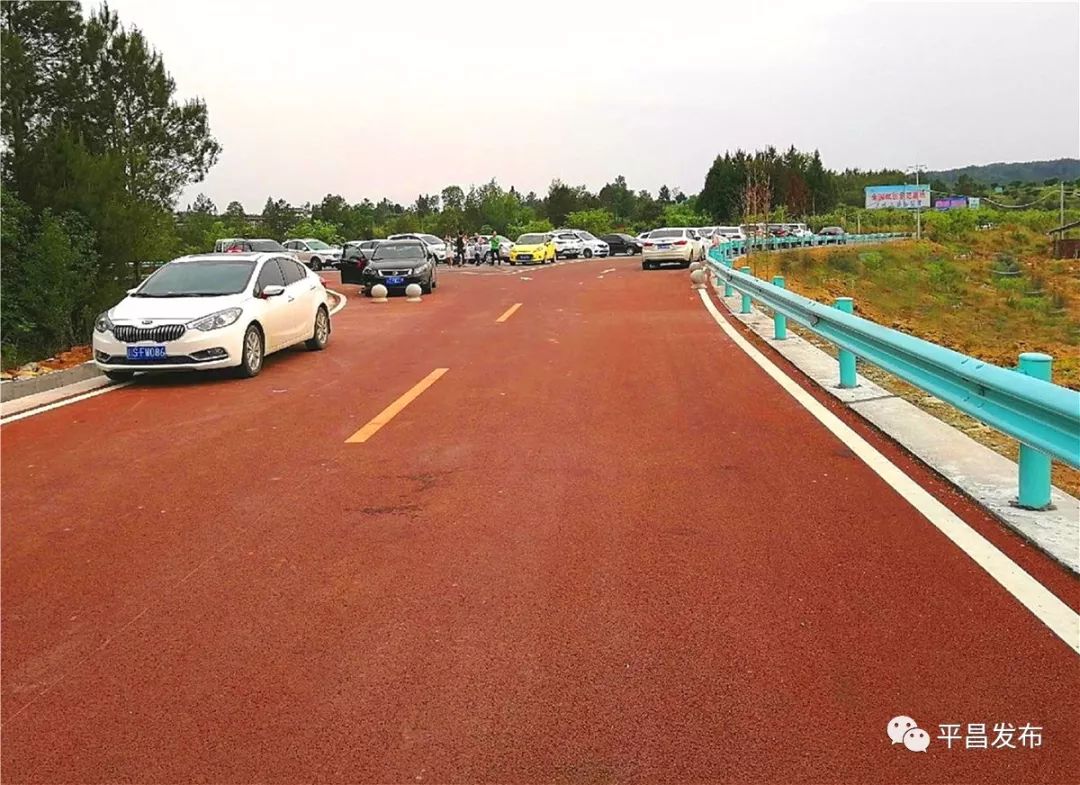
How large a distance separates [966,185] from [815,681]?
466ft

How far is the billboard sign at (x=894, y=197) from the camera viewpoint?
82375 millimetres

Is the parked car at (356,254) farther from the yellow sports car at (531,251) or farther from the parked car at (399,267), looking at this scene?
the yellow sports car at (531,251)

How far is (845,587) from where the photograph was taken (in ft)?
14.9

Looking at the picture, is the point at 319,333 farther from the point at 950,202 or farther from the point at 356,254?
the point at 950,202

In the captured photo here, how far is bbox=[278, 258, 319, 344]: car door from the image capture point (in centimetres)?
1323

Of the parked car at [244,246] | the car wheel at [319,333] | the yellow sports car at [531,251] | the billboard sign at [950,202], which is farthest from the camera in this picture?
the billboard sign at [950,202]

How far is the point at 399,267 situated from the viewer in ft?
85.3

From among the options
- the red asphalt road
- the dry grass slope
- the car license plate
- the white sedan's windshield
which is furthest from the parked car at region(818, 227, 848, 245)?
the red asphalt road

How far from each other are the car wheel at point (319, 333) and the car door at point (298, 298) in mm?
171

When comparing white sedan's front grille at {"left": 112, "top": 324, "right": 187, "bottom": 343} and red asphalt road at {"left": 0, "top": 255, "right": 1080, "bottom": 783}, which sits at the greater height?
white sedan's front grille at {"left": 112, "top": 324, "right": 187, "bottom": 343}

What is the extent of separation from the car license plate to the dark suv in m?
14.8

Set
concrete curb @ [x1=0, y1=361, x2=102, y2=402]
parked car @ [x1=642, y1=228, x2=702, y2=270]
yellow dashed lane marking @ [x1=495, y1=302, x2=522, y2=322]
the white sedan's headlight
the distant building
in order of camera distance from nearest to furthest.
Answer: concrete curb @ [x1=0, y1=361, x2=102, y2=402] < the white sedan's headlight < yellow dashed lane marking @ [x1=495, y1=302, x2=522, y2=322] < parked car @ [x1=642, y1=228, x2=702, y2=270] < the distant building

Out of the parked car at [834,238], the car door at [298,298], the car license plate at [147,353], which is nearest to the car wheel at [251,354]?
the car license plate at [147,353]

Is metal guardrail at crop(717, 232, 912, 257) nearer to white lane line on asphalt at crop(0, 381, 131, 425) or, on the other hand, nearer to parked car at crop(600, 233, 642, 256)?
parked car at crop(600, 233, 642, 256)
